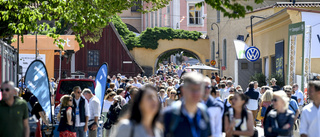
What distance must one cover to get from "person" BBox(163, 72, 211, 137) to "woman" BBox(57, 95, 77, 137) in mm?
6084

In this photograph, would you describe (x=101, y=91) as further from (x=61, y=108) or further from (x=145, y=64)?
(x=145, y=64)

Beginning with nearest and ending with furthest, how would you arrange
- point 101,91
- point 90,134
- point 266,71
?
point 90,134
point 101,91
point 266,71

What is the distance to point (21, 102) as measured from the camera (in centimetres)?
835

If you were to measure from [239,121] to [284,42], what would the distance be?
57.8ft

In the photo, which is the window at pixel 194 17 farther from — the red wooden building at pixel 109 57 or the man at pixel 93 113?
the man at pixel 93 113

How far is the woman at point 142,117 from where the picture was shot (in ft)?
15.2

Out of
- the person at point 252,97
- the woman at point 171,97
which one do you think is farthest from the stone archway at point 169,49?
the woman at point 171,97

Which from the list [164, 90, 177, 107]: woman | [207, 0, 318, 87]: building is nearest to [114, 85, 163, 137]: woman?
[164, 90, 177, 107]: woman

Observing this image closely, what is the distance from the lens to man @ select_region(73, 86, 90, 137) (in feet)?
36.5

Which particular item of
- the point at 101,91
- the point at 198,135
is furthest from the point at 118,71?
the point at 198,135

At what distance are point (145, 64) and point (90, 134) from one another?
39604 mm

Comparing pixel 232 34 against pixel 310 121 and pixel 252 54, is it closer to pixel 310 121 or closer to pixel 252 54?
pixel 252 54

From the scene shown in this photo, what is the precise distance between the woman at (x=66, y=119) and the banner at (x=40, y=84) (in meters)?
1.13

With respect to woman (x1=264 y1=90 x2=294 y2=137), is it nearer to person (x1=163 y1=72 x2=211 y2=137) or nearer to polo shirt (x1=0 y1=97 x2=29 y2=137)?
person (x1=163 y1=72 x2=211 y2=137)
